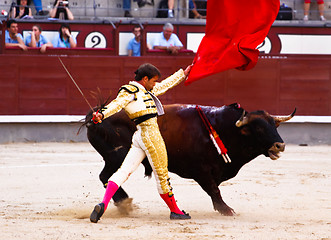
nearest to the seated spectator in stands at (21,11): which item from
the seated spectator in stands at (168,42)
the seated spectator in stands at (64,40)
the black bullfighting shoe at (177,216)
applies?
the seated spectator in stands at (64,40)

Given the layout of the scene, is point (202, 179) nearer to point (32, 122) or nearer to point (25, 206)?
point (25, 206)

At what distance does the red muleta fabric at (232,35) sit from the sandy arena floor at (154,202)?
0.91 meters

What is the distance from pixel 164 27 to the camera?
29.9 ft

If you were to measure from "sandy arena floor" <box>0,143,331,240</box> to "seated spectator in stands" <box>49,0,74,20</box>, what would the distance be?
2.22 m

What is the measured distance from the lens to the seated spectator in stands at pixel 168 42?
933 cm

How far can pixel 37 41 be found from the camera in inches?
365

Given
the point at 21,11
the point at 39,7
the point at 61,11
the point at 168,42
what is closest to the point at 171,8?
the point at 168,42

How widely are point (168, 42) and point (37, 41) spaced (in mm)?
1626

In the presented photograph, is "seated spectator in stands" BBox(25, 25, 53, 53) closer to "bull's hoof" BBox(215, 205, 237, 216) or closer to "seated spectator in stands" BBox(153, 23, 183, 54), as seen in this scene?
"seated spectator in stands" BBox(153, 23, 183, 54)

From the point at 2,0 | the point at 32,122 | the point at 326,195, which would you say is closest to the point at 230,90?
the point at 32,122

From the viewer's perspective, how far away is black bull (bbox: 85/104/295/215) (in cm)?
453

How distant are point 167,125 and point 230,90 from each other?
5057 mm

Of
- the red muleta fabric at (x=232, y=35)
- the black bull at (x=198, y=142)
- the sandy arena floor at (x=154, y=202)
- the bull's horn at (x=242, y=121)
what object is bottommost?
the sandy arena floor at (x=154, y=202)

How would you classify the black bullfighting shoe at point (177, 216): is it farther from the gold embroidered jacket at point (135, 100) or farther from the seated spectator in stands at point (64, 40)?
the seated spectator in stands at point (64, 40)
